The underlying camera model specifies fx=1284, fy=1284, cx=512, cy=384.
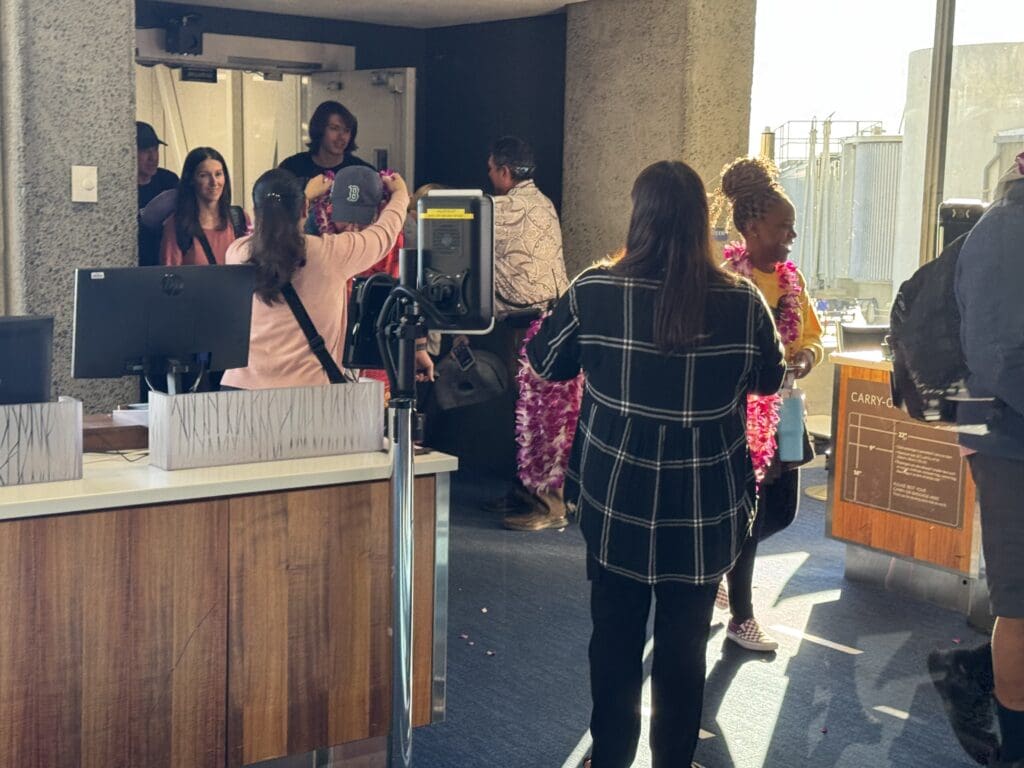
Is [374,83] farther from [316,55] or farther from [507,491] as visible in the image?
[507,491]

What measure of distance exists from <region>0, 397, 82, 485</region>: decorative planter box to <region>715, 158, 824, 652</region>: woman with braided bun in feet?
6.90

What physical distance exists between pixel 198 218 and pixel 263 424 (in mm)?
2803

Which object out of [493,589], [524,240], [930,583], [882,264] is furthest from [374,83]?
[930,583]

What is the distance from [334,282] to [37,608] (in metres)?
1.53

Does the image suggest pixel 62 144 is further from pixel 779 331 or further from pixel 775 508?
pixel 775 508

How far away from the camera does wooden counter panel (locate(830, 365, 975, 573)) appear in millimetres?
4898

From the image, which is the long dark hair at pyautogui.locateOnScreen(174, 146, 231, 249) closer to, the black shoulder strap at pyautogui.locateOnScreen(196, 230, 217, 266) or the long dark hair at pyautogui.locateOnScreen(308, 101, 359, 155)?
the black shoulder strap at pyautogui.locateOnScreen(196, 230, 217, 266)

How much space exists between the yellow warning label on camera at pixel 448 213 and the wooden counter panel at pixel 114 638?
2.73 ft

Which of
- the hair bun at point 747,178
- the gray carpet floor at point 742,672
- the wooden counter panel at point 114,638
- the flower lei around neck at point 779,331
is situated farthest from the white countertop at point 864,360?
the wooden counter panel at point 114,638

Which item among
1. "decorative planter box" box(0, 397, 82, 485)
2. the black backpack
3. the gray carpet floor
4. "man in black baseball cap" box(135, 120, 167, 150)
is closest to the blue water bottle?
the gray carpet floor

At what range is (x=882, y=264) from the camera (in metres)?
7.11

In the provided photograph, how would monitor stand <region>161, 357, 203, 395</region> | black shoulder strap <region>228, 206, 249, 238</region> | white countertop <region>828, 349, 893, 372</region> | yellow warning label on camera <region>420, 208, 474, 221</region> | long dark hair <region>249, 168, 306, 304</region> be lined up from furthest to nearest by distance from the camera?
black shoulder strap <region>228, 206, 249, 238</region> → white countertop <region>828, 349, 893, 372</region> → long dark hair <region>249, 168, 306, 304</region> → monitor stand <region>161, 357, 203, 395</region> → yellow warning label on camera <region>420, 208, 474, 221</region>

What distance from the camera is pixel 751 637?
14.5 feet

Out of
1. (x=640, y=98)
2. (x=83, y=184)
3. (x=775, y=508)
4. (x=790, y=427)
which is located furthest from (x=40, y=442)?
(x=640, y=98)
